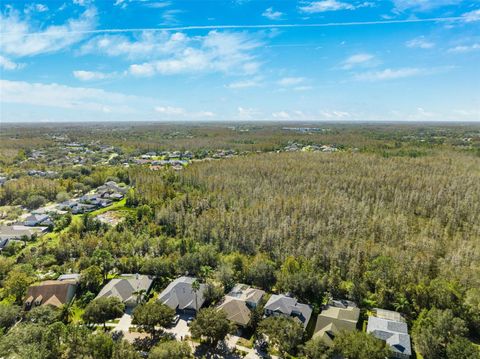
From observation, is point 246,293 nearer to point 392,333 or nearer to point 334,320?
point 334,320

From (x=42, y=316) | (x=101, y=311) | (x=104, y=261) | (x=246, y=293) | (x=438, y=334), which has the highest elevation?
(x=104, y=261)

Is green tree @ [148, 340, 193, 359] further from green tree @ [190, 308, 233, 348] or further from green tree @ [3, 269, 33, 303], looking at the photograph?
green tree @ [3, 269, 33, 303]

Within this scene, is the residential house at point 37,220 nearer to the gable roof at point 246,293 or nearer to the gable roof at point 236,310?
the gable roof at point 246,293

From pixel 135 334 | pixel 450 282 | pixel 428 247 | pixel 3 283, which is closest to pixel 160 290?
pixel 135 334

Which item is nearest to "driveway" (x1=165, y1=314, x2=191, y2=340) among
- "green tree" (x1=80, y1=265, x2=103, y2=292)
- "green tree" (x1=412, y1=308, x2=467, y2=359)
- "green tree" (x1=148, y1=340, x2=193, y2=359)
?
"green tree" (x1=148, y1=340, x2=193, y2=359)

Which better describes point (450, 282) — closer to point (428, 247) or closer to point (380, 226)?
point (428, 247)

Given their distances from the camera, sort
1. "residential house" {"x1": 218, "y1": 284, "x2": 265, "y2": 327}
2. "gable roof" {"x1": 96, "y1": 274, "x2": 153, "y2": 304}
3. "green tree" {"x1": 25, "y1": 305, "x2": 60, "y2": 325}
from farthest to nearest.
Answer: "gable roof" {"x1": 96, "y1": 274, "x2": 153, "y2": 304}, "residential house" {"x1": 218, "y1": 284, "x2": 265, "y2": 327}, "green tree" {"x1": 25, "y1": 305, "x2": 60, "y2": 325}

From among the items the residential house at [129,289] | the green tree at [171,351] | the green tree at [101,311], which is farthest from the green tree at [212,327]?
the green tree at [101,311]

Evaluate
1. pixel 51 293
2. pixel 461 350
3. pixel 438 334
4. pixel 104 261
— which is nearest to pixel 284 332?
pixel 438 334
